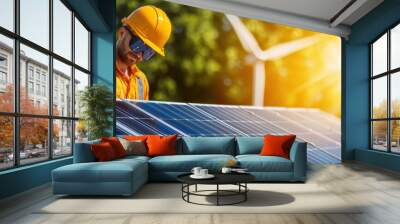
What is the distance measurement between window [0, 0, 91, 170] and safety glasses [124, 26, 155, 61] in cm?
161

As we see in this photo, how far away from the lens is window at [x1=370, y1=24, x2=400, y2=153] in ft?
25.6

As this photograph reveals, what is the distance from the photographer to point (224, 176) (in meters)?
4.56

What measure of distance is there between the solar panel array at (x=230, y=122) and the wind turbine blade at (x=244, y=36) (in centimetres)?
155

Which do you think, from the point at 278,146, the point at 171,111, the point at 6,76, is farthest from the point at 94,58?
the point at 278,146

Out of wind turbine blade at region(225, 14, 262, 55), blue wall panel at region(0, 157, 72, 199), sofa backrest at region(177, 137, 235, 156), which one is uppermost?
wind turbine blade at region(225, 14, 262, 55)

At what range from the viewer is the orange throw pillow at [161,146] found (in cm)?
630

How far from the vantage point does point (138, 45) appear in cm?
932

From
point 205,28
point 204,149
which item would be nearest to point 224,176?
point 204,149

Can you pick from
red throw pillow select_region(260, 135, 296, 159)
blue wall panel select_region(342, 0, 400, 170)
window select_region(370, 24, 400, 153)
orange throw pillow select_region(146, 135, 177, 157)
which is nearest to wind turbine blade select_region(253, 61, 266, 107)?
blue wall panel select_region(342, 0, 400, 170)

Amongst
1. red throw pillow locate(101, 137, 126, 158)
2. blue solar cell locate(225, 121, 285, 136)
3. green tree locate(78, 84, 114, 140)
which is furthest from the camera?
blue solar cell locate(225, 121, 285, 136)

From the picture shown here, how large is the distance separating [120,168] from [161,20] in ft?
18.6

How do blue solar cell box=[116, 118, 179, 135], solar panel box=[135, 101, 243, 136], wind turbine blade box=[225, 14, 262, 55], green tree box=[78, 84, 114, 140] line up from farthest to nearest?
wind turbine blade box=[225, 14, 262, 55]
solar panel box=[135, 101, 243, 136]
blue solar cell box=[116, 118, 179, 135]
green tree box=[78, 84, 114, 140]

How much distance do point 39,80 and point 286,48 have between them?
6.63 meters

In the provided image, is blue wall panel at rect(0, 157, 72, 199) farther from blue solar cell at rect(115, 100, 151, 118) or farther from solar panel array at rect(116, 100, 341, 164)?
solar panel array at rect(116, 100, 341, 164)
